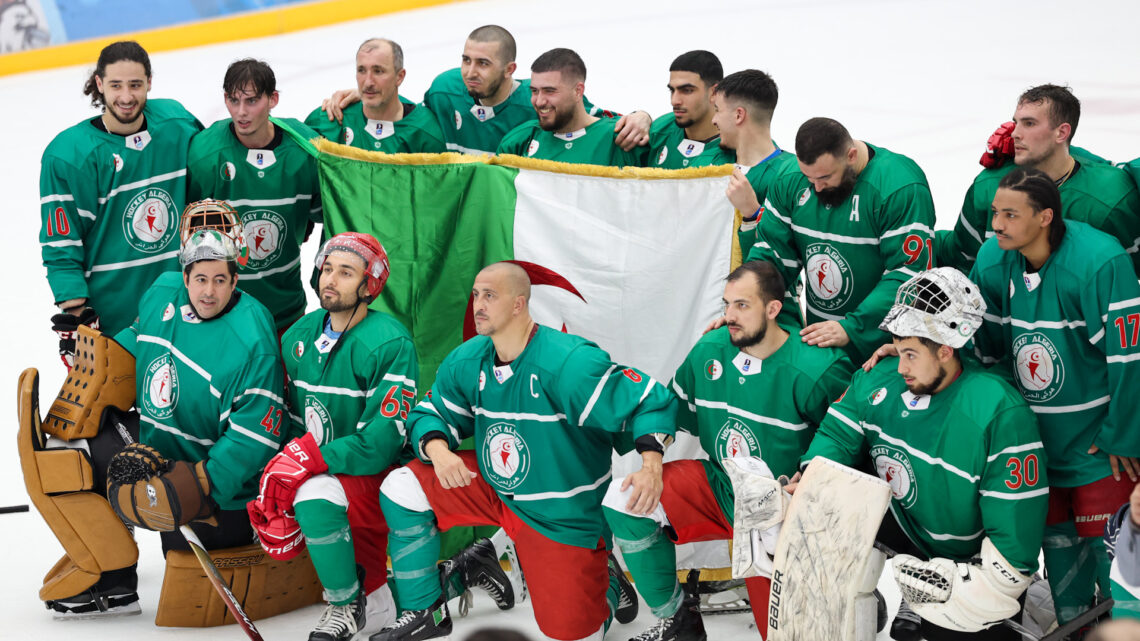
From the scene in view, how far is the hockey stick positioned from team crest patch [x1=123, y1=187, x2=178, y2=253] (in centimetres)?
113

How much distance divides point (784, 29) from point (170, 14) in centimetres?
589

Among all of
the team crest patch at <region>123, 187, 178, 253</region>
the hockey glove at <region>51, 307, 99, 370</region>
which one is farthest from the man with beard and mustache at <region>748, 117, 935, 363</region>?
the hockey glove at <region>51, 307, 99, 370</region>

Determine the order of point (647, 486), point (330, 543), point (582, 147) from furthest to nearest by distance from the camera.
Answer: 1. point (582, 147)
2. point (330, 543)
3. point (647, 486)

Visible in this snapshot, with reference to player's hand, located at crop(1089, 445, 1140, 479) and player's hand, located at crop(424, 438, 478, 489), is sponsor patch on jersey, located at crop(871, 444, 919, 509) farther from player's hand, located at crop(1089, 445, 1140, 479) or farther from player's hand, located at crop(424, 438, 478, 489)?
player's hand, located at crop(424, 438, 478, 489)

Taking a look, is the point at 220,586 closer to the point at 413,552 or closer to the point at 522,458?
the point at 413,552

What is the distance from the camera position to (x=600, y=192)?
13.0 ft

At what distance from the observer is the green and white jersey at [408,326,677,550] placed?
3.34 metres

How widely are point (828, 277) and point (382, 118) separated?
74.1 inches

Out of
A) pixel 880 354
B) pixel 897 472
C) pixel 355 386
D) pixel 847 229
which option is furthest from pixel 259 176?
pixel 897 472

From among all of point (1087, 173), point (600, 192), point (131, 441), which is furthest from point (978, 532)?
point (131, 441)

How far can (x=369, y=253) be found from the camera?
3689mm

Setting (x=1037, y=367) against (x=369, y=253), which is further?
(x=369, y=253)

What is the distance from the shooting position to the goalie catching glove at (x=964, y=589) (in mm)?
2945

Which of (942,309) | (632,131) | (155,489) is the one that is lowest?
(155,489)
